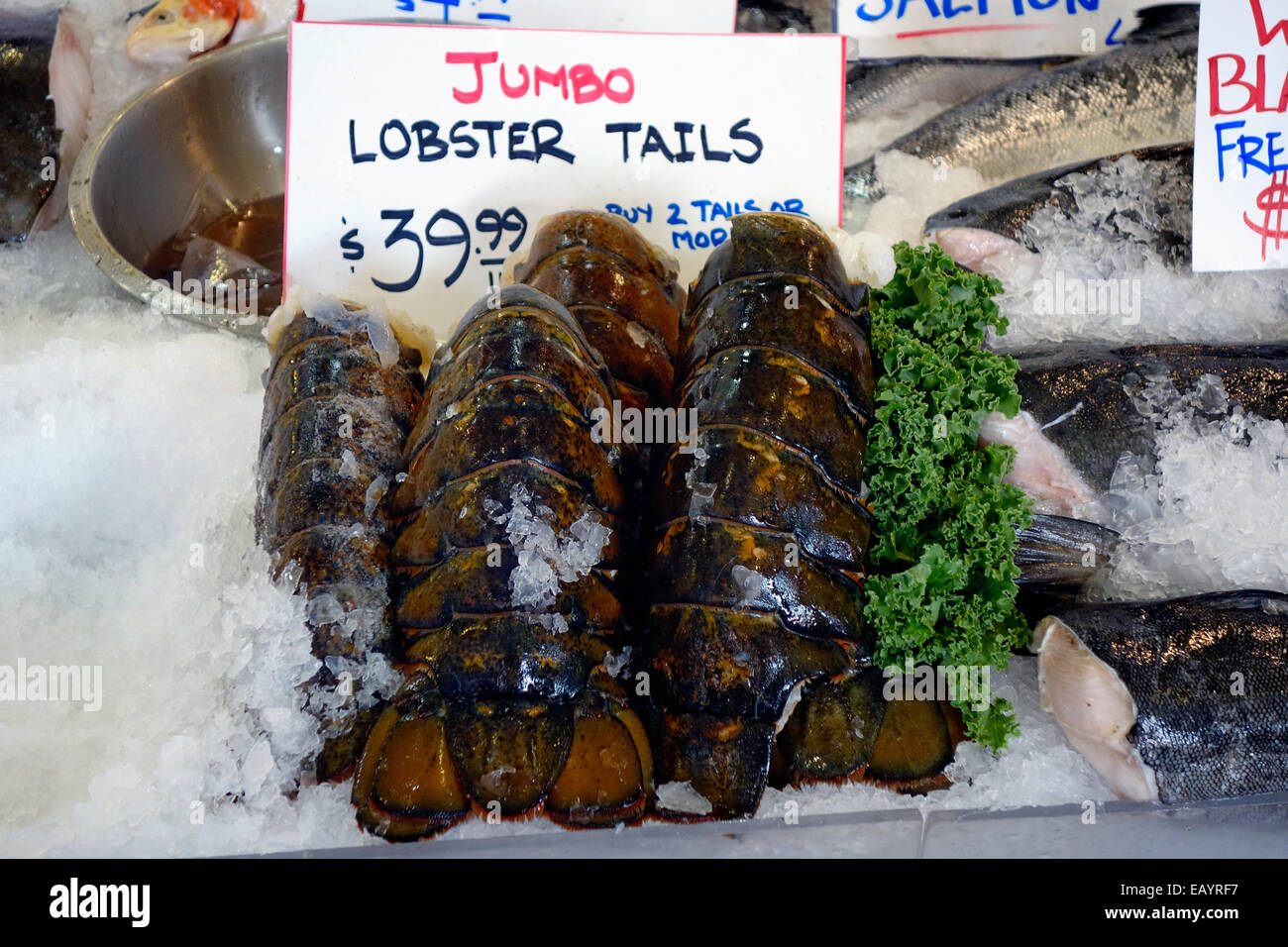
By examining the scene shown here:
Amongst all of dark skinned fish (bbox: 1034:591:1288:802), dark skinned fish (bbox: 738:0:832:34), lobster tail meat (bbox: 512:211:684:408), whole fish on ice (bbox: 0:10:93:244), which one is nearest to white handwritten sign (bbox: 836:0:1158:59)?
dark skinned fish (bbox: 738:0:832:34)

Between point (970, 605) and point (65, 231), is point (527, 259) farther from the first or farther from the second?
point (65, 231)

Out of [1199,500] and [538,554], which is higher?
[1199,500]

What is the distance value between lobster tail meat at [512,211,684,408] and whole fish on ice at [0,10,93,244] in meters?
1.86

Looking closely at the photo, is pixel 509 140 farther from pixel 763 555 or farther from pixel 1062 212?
pixel 1062 212

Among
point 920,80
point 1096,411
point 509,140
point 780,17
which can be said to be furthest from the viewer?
point 780,17

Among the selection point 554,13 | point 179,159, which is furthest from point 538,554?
point 179,159

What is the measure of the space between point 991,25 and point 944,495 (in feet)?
8.10

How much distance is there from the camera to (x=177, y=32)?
3729 mm

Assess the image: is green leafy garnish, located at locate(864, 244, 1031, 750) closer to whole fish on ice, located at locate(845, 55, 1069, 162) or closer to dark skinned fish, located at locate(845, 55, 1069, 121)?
whole fish on ice, located at locate(845, 55, 1069, 162)

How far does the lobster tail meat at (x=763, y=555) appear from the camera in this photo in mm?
2094

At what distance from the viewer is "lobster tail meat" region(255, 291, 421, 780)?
2168 mm

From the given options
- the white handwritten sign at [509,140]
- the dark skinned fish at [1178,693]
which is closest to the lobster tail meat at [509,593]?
the white handwritten sign at [509,140]
